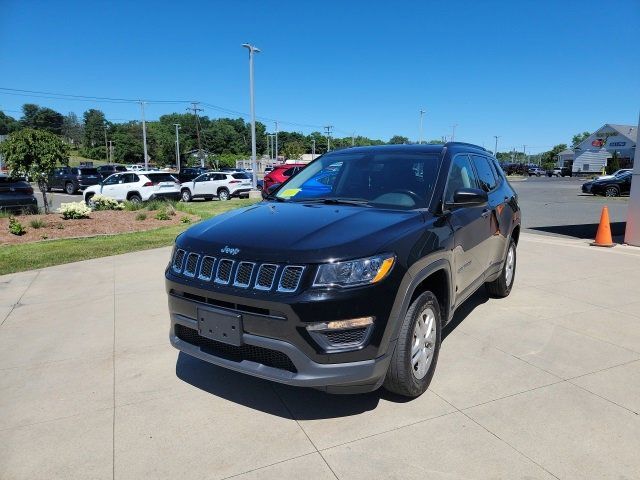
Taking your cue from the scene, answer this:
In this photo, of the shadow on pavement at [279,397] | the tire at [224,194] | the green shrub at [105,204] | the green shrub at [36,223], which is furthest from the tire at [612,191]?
the shadow on pavement at [279,397]

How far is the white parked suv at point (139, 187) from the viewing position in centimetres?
2083

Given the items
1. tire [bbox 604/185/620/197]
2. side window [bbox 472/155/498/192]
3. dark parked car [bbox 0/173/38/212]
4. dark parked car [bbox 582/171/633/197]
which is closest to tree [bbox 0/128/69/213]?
dark parked car [bbox 0/173/38/212]

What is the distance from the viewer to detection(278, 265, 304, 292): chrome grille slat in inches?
107

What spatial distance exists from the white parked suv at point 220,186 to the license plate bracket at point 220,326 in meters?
21.4

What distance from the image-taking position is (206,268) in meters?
3.05

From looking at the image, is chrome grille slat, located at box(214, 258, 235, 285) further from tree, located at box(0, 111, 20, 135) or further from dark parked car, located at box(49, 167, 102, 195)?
tree, located at box(0, 111, 20, 135)

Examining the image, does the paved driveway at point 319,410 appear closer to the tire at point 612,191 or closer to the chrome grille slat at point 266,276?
the chrome grille slat at point 266,276

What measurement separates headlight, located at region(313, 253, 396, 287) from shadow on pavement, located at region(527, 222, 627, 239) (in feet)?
32.1

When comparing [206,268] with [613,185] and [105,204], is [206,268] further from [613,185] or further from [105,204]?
[613,185]

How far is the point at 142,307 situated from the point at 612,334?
5004 mm

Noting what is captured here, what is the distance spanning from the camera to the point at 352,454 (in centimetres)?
276

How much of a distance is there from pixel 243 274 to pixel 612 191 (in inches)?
1155

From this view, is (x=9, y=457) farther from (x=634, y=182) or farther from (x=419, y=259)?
(x=634, y=182)

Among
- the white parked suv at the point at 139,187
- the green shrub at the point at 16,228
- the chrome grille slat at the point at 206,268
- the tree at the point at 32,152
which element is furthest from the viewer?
the white parked suv at the point at 139,187
